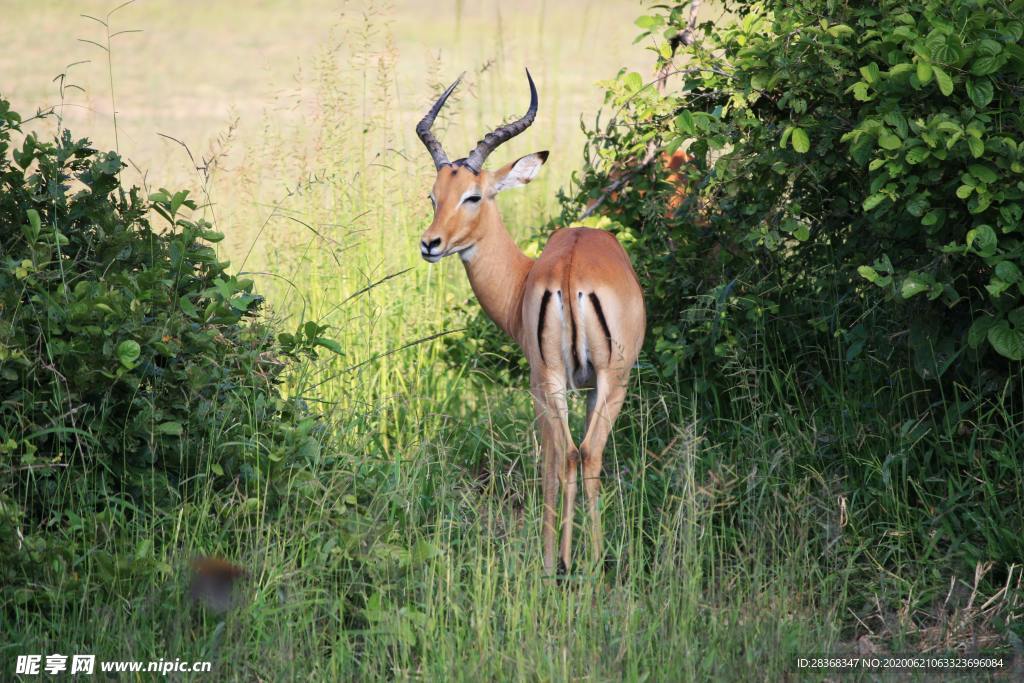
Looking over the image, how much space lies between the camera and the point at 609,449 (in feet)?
16.1

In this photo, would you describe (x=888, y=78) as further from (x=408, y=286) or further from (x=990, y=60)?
(x=408, y=286)

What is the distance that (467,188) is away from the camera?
4.75 m

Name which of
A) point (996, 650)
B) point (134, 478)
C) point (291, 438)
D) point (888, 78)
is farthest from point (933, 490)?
point (134, 478)

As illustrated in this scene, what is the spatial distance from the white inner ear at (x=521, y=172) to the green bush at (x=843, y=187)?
0.49 m

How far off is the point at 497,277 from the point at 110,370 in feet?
5.55

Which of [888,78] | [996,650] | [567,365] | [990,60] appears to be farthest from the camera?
[567,365]

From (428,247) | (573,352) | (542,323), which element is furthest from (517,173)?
(573,352)

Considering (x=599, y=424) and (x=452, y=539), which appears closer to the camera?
(x=452, y=539)

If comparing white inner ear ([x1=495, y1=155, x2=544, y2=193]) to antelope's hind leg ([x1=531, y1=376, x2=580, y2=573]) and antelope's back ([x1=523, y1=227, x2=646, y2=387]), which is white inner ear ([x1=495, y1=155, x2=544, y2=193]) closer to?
antelope's back ([x1=523, y1=227, x2=646, y2=387])

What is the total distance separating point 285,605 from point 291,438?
0.80m

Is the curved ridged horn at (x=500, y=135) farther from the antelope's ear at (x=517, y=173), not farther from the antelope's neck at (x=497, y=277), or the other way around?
the antelope's neck at (x=497, y=277)

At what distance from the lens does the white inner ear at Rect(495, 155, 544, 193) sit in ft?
16.1

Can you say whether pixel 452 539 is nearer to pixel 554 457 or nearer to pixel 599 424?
pixel 554 457

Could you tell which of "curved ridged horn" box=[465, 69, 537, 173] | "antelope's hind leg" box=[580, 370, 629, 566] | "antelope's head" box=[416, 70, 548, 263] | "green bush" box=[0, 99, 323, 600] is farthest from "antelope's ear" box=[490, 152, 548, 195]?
"green bush" box=[0, 99, 323, 600]
